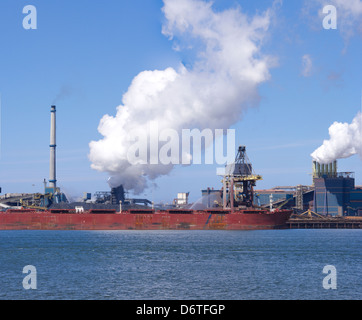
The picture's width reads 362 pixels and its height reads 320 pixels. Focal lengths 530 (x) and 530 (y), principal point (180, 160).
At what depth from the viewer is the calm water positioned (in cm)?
3297

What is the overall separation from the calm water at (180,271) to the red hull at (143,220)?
31.1 metres

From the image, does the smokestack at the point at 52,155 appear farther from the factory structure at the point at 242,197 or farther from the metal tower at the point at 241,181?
the metal tower at the point at 241,181

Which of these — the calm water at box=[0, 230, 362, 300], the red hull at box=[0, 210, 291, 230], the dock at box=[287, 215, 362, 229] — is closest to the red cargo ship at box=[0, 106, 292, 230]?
the red hull at box=[0, 210, 291, 230]

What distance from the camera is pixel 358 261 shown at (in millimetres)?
49500

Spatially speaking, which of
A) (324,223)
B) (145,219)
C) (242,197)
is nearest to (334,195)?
(324,223)

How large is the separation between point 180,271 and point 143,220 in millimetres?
53674

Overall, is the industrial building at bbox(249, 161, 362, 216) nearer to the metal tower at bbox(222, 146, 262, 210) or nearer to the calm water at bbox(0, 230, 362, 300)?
the metal tower at bbox(222, 146, 262, 210)

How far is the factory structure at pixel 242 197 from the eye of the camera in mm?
106125

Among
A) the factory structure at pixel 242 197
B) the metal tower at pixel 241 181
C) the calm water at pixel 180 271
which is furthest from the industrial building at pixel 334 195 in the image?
the calm water at pixel 180 271

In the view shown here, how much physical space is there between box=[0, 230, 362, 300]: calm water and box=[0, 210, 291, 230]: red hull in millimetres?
31105

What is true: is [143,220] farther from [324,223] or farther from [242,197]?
[324,223]
